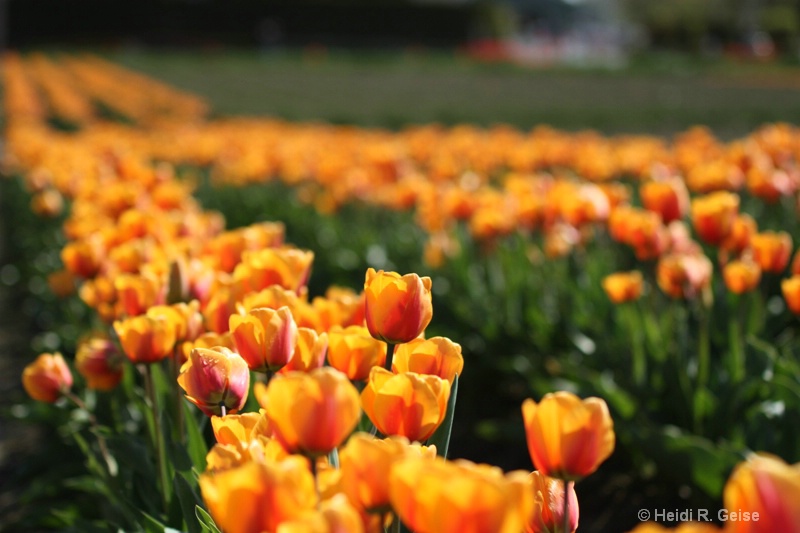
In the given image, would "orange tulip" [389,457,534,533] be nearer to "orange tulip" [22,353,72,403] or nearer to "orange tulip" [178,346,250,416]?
"orange tulip" [178,346,250,416]

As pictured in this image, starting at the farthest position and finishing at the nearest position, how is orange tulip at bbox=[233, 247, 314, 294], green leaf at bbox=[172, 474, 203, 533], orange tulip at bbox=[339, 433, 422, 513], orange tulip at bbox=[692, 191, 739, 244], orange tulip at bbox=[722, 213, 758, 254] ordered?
orange tulip at bbox=[722, 213, 758, 254] → orange tulip at bbox=[692, 191, 739, 244] → orange tulip at bbox=[233, 247, 314, 294] → green leaf at bbox=[172, 474, 203, 533] → orange tulip at bbox=[339, 433, 422, 513]

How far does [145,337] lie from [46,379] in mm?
385

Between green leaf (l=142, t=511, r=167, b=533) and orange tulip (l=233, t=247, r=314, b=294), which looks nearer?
green leaf (l=142, t=511, r=167, b=533)

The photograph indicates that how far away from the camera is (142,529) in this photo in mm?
1497

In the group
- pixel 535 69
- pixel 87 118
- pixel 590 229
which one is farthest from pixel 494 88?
pixel 590 229

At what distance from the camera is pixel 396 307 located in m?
1.22

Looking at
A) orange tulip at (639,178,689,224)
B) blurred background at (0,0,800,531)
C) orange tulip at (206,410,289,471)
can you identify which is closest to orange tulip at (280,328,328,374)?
orange tulip at (206,410,289,471)

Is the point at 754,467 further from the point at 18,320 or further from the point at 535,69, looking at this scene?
the point at 535,69

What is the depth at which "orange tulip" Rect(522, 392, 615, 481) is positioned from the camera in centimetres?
98

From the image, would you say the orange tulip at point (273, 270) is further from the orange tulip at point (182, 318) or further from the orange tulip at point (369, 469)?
the orange tulip at point (369, 469)

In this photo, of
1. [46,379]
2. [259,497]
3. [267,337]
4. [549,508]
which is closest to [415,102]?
[46,379]

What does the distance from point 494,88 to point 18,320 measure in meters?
16.0

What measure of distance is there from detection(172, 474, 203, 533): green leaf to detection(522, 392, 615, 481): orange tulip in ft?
2.02

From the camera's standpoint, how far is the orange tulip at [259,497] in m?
0.78
